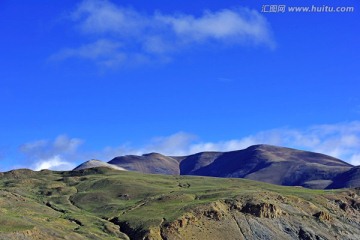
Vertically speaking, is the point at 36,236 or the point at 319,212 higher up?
the point at 319,212

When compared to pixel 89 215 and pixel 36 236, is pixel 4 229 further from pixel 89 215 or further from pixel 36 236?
pixel 89 215

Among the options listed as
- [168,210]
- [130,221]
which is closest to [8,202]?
[130,221]

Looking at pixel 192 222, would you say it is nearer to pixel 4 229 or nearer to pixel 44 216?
pixel 44 216

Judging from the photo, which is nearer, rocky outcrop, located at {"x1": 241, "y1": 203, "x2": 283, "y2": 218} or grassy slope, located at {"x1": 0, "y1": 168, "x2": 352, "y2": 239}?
grassy slope, located at {"x1": 0, "y1": 168, "x2": 352, "y2": 239}

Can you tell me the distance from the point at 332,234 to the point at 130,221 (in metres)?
59.3

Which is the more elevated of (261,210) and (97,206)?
(97,206)

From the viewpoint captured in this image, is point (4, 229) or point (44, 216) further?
point (44, 216)

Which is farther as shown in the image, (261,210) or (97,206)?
(97,206)

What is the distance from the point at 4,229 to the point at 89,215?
46.3m

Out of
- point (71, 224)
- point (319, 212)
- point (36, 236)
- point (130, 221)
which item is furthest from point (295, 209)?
point (36, 236)

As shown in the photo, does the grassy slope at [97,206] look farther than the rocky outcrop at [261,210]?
No

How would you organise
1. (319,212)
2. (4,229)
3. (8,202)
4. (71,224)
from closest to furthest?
(4,229) → (71,224) → (8,202) → (319,212)

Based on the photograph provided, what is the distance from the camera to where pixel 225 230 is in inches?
5571

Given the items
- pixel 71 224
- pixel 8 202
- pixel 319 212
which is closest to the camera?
pixel 71 224
